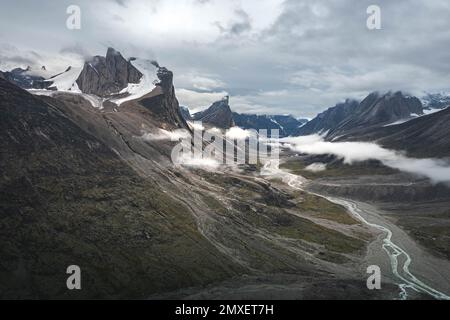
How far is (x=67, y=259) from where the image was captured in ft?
538

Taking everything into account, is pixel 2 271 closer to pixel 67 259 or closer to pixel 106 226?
pixel 67 259

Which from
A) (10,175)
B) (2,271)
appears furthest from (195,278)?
(10,175)

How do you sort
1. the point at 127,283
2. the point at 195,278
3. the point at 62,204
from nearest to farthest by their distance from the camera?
the point at 127,283 < the point at 195,278 < the point at 62,204

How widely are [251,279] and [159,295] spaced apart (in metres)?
36.7

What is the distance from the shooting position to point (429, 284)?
618ft

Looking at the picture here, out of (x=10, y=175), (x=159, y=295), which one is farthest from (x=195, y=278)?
(x=10, y=175)

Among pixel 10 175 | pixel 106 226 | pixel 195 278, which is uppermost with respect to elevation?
pixel 10 175
